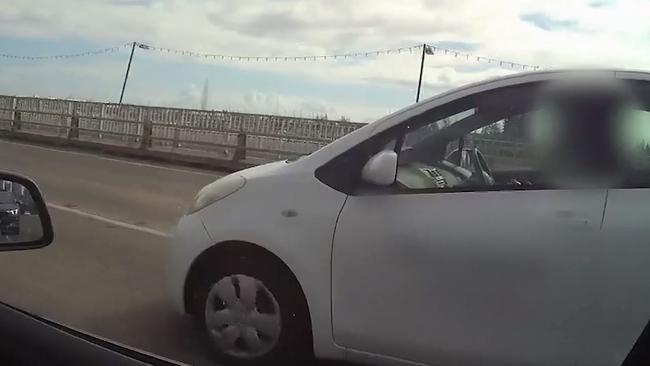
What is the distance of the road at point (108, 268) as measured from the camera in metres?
4.38

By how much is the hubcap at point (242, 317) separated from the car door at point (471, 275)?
0.38m

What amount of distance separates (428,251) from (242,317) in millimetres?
1087

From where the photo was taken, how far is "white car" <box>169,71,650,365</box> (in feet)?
9.35

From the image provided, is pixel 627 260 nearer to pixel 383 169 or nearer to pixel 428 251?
pixel 428 251

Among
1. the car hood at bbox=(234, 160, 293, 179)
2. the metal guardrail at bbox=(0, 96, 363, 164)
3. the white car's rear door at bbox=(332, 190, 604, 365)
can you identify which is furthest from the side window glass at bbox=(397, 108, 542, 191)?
the metal guardrail at bbox=(0, 96, 363, 164)

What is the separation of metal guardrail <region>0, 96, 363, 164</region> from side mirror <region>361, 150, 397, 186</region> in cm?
915

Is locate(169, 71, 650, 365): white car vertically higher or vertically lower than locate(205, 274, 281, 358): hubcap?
higher

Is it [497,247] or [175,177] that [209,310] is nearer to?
[497,247]

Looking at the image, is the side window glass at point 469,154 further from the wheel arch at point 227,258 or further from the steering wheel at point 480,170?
the wheel arch at point 227,258

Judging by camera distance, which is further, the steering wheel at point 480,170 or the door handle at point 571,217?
the steering wheel at point 480,170

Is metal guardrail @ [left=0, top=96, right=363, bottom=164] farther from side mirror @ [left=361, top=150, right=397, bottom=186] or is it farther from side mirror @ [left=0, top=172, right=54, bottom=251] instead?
side mirror @ [left=0, top=172, right=54, bottom=251]

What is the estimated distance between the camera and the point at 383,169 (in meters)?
3.26

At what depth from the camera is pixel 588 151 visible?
3043 mm

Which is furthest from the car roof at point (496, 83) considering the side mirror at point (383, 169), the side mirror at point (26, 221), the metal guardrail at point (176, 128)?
the metal guardrail at point (176, 128)
